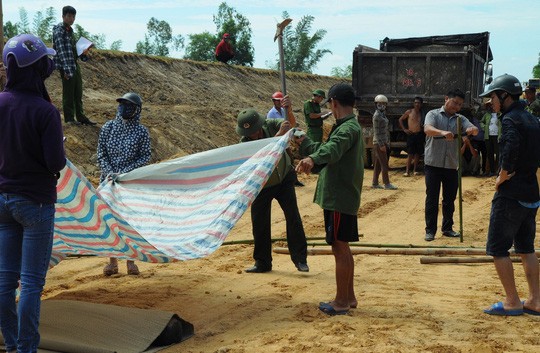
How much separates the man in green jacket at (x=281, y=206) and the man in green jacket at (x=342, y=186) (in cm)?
149

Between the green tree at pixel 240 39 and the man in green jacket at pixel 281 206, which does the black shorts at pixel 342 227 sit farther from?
the green tree at pixel 240 39

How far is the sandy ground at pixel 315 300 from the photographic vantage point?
625 cm

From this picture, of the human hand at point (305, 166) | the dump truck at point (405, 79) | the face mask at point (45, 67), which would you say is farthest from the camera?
the dump truck at point (405, 79)

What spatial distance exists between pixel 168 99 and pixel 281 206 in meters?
13.4

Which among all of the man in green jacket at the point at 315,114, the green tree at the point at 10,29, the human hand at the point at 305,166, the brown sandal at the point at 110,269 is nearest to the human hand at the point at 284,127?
the human hand at the point at 305,166

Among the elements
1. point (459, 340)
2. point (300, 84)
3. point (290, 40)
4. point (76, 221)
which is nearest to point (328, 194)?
point (459, 340)

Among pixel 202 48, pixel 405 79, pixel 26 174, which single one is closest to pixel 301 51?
pixel 202 48

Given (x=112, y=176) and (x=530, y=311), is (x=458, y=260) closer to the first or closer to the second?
(x=530, y=311)

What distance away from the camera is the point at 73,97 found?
52.4 feet

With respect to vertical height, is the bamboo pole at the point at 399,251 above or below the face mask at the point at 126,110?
below

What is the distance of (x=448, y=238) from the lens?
11219 mm

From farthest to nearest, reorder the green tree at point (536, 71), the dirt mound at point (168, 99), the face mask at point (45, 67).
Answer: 1. the green tree at point (536, 71)
2. the dirt mound at point (168, 99)
3. the face mask at point (45, 67)

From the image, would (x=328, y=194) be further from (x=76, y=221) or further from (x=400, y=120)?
(x=400, y=120)

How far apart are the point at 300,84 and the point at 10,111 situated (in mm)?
28765
